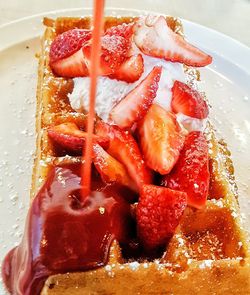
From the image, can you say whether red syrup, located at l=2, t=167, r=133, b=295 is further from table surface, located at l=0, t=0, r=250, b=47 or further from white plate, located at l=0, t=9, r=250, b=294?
table surface, located at l=0, t=0, r=250, b=47

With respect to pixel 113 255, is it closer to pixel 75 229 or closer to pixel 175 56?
pixel 75 229

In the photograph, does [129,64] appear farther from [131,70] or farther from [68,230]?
[68,230]

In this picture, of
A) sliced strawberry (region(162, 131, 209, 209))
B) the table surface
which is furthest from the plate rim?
sliced strawberry (region(162, 131, 209, 209))

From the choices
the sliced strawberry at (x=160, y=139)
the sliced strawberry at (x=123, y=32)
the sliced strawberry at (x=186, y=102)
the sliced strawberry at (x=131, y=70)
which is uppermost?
the sliced strawberry at (x=123, y=32)

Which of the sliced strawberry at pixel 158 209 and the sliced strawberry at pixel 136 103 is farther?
the sliced strawberry at pixel 136 103

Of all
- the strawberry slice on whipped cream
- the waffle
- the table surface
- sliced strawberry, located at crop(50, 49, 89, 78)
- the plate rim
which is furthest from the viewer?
the table surface

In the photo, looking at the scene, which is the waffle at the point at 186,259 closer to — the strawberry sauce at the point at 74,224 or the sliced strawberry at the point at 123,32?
the strawberry sauce at the point at 74,224

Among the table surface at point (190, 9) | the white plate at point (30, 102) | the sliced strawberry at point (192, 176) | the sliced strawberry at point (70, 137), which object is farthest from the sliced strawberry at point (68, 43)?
the table surface at point (190, 9)
